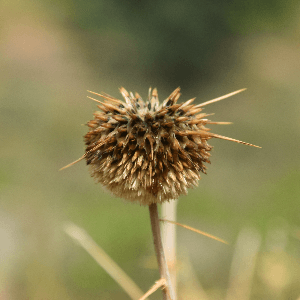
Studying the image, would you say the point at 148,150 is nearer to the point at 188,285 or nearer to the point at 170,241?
the point at 170,241

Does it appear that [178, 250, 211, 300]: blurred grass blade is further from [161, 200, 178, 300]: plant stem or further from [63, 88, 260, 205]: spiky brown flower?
[63, 88, 260, 205]: spiky brown flower

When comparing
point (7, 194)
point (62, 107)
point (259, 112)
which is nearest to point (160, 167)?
point (7, 194)

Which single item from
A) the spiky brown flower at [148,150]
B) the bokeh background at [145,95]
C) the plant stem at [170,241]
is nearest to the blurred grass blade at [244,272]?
the bokeh background at [145,95]

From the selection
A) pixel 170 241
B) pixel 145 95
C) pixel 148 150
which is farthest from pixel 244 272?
pixel 145 95

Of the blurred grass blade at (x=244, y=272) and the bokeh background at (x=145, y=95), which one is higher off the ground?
Result: the bokeh background at (x=145, y=95)

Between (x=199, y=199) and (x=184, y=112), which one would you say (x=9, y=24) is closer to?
(x=199, y=199)

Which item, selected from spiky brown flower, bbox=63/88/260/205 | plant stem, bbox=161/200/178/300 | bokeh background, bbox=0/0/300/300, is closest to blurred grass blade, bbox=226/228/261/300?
bokeh background, bbox=0/0/300/300

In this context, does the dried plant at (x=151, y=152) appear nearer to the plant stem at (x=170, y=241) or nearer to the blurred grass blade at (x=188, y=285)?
the plant stem at (x=170, y=241)
